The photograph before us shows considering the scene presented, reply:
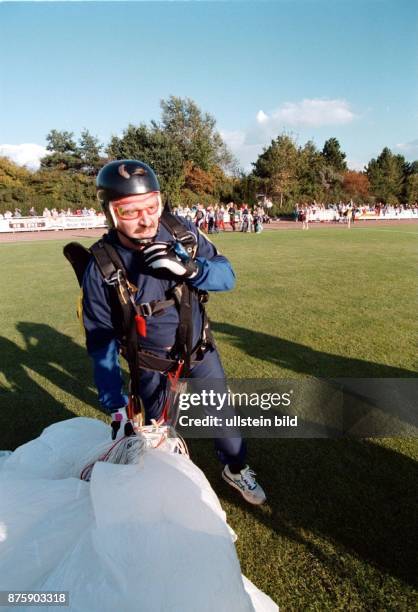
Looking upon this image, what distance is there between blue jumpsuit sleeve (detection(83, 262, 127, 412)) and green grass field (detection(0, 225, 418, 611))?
1246 mm

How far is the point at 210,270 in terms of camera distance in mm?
2277

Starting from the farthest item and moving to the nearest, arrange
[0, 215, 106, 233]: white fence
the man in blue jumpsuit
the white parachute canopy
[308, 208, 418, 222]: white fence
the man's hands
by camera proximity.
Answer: [308, 208, 418, 222]: white fence, [0, 215, 106, 233]: white fence, the man's hands, the man in blue jumpsuit, the white parachute canopy

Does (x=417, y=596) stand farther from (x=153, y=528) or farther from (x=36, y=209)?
(x=36, y=209)

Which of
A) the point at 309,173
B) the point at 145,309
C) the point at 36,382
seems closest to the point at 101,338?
the point at 145,309

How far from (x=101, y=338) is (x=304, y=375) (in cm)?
305

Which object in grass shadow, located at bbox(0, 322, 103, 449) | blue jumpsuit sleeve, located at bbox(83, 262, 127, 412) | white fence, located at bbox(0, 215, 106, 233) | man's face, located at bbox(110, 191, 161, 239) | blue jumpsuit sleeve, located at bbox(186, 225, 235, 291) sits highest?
white fence, located at bbox(0, 215, 106, 233)

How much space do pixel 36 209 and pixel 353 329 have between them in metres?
41.4

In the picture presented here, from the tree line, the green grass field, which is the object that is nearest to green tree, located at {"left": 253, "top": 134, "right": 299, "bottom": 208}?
the tree line

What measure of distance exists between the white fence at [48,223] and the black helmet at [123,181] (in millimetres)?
31589

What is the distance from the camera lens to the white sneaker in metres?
2.80

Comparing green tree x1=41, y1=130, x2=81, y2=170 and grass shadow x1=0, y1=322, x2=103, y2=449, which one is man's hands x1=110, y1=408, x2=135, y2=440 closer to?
grass shadow x1=0, y1=322, x2=103, y2=449

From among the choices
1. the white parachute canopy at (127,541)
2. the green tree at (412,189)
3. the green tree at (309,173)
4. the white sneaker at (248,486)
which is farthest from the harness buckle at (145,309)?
the green tree at (412,189)

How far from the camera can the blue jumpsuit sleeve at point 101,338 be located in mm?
2250

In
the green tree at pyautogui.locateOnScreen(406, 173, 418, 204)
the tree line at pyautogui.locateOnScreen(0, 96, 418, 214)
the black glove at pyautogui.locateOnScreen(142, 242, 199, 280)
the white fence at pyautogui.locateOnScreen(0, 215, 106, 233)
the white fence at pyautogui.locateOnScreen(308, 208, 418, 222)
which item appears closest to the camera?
the black glove at pyautogui.locateOnScreen(142, 242, 199, 280)
